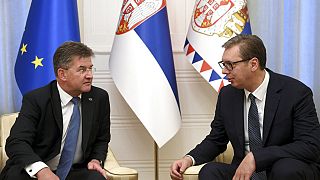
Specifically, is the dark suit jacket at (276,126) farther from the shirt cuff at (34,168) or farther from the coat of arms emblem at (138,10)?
the coat of arms emblem at (138,10)

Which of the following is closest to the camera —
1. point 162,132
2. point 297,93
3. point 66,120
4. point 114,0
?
point 297,93

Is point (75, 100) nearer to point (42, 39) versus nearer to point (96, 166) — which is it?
point (96, 166)

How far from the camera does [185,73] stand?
12.0ft

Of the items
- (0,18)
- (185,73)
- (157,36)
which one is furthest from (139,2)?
(0,18)

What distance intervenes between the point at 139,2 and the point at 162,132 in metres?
0.83

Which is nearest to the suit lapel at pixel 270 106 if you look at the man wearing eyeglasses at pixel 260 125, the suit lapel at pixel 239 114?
the man wearing eyeglasses at pixel 260 125

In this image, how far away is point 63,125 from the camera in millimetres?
2545

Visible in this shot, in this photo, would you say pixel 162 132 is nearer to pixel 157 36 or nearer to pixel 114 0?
pixel 157 36

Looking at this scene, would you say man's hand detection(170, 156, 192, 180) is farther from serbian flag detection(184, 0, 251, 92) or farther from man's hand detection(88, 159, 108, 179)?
serbian flag detection(184, 0, 251, 92)

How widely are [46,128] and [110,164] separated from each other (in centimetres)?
39

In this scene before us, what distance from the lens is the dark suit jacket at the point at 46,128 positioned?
7.86ft

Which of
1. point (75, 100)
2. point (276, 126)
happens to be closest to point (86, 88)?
point (75, 100)

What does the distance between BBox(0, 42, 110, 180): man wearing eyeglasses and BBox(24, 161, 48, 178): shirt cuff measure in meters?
0.04

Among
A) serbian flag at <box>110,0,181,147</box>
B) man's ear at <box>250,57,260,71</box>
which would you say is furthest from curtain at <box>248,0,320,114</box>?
man's ear at <box>250,57,260,71</box>
